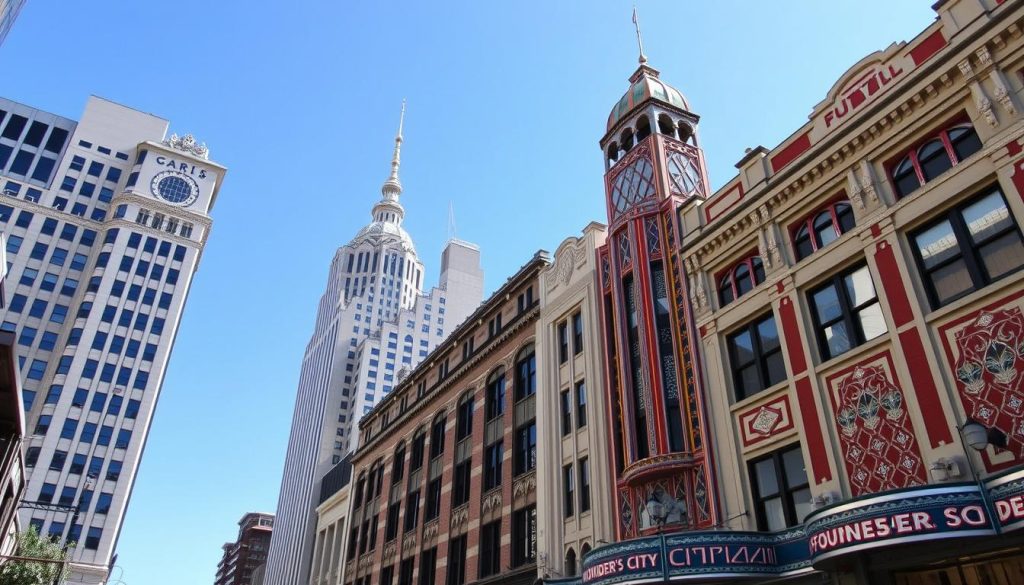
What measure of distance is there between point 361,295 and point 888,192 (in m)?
154

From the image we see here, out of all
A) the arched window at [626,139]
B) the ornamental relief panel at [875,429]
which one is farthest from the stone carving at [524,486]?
the ornamental relief panel at [875,429]

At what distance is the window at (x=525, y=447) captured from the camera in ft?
104

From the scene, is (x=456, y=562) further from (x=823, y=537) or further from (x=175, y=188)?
(x=175, y=188)

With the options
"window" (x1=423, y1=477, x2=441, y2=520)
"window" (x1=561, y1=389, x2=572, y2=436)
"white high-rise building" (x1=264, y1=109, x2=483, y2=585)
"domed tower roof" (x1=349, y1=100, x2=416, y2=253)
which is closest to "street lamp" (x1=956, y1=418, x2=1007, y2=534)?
"window" (x1=561, y1=389, x2=572, y2=436)

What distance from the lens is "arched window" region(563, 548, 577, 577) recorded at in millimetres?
26178

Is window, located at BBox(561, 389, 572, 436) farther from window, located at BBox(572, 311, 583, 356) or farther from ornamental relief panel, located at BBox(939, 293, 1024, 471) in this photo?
ornamental relief panel, located at BBox(939, 293, 1024, 471)

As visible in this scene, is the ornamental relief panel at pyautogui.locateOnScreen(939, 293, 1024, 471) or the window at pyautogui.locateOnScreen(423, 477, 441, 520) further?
the window at pyautogui.locateOnScreen(423, 477, 441, 520)

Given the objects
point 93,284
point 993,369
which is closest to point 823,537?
point 993,369

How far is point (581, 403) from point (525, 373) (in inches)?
224

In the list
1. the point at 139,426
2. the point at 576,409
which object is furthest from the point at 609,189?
the point at 139,426

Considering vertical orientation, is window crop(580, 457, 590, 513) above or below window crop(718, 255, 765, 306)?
below

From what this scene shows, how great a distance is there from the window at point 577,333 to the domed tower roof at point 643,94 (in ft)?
28.3

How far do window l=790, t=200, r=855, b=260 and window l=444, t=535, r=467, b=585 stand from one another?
71.2 ft

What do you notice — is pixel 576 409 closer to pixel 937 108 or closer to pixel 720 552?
pixel 720 552
